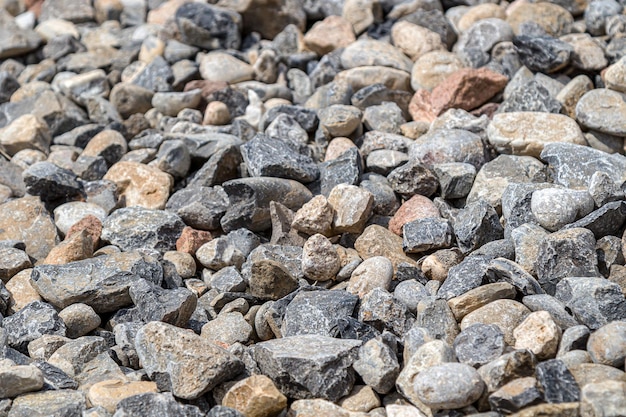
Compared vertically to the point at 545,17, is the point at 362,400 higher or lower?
lower

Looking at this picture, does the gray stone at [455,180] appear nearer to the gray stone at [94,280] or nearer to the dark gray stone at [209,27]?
the gray stone at [94,280]

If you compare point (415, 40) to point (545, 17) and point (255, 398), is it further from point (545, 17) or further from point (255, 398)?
point (255, 398)

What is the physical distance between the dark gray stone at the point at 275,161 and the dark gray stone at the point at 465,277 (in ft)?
3.83

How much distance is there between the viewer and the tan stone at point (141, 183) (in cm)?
442

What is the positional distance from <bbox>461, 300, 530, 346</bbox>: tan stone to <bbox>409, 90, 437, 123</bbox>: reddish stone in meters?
1.89

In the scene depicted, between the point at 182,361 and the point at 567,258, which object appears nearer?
the point at 182,361

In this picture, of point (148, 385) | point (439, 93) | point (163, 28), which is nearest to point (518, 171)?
point (439, 93)

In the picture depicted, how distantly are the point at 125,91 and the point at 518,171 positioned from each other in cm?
268

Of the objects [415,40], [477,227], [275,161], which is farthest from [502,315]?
[415,40]

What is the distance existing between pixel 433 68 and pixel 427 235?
1723 mm

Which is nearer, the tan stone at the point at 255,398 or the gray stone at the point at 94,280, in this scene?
the tan stone at the point at 255,398

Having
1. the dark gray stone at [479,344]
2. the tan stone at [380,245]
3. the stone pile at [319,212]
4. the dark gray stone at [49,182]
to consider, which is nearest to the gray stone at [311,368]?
the stone pile at [319,212]

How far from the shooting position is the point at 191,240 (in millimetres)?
4059

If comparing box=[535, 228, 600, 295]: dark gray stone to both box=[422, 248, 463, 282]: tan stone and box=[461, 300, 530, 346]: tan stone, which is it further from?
box=[422, 248, 463, 282]: tan stone
